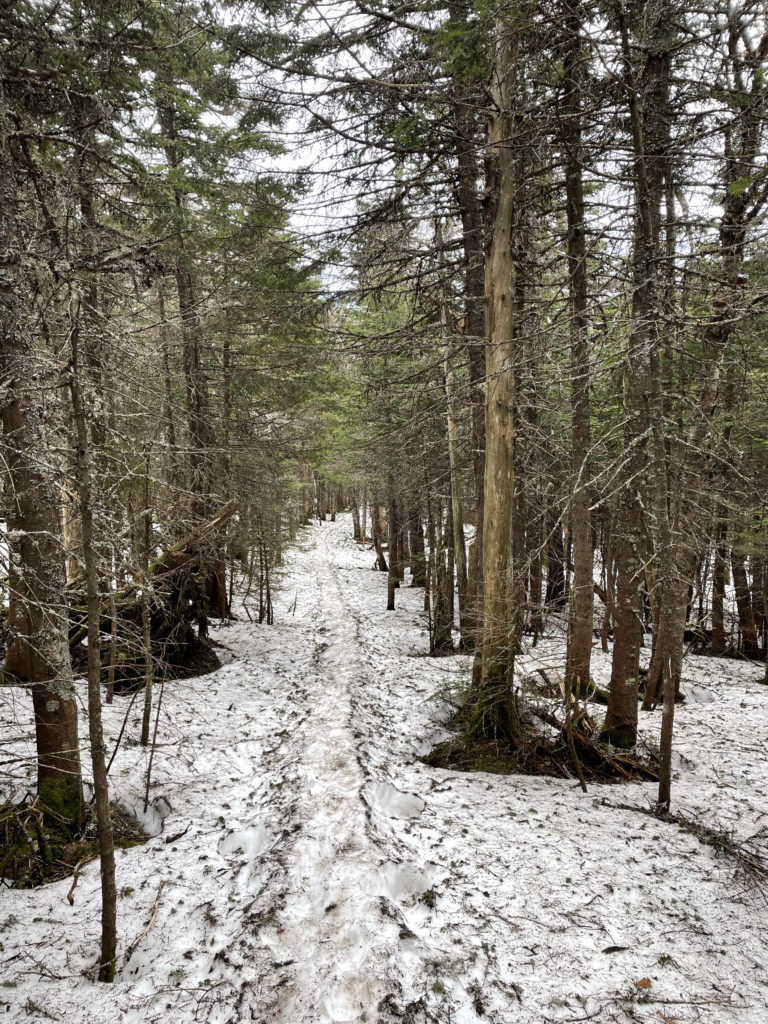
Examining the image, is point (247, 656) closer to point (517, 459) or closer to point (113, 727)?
point (113, 727)

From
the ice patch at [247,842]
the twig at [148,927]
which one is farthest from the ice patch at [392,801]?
the twig at [148,927]

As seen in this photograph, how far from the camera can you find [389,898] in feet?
12.2

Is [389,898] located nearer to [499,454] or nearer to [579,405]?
[499,454]

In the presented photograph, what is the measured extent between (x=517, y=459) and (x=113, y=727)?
7.64 meters

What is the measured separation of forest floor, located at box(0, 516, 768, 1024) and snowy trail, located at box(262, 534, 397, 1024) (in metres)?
0.02

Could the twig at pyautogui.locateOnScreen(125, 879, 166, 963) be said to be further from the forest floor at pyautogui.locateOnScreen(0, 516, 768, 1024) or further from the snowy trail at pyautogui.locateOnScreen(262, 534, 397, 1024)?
the snowy trail at pyautogui.locateOnScreen(262, 534, 397, 1024)

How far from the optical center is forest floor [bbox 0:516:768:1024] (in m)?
3.04

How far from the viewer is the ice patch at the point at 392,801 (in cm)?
491

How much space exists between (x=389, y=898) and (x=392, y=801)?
135cm

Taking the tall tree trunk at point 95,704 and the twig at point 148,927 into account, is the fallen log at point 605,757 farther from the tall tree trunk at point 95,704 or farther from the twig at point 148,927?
the tall tree trunk at point 95,704

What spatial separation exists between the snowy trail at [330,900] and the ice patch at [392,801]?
0.14 m

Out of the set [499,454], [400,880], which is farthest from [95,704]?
[499,454]

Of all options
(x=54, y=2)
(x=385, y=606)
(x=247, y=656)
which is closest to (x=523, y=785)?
(x=247, y=656)

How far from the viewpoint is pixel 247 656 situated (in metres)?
10.7
